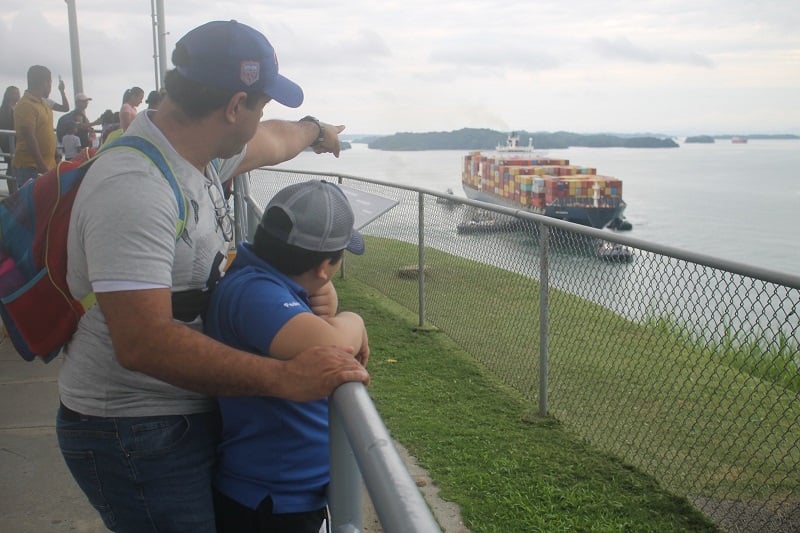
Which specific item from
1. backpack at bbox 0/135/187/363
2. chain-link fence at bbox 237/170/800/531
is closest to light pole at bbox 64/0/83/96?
chain-link fence at bbox 237/170/800/531

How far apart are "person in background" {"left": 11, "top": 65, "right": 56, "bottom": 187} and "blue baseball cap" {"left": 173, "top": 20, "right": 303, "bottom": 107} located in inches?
266

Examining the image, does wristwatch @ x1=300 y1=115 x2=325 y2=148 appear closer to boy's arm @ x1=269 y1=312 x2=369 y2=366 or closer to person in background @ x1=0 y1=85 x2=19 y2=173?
boy's arm @ x1=269 y1=312 x2=369 y2=366

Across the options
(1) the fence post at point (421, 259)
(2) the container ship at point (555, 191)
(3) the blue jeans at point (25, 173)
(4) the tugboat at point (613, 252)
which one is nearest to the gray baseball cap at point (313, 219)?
(4) the tugboat at point (613, 252)

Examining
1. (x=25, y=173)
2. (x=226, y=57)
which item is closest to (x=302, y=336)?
(x=226, y=57)

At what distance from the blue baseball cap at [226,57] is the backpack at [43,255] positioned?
20 cm

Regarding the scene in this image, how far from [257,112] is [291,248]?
334 mm

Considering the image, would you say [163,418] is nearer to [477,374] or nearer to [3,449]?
[3,449]

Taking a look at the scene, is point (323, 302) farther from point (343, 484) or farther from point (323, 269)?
point (343, 484)

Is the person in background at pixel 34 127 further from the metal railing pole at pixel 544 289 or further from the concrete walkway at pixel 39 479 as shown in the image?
the metal railing pole at pixel 544 289

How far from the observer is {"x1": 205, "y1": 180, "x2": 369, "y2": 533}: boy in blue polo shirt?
1725 millimetres

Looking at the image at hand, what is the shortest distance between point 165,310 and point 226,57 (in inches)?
22.7

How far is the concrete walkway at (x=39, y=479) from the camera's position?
3.43 m

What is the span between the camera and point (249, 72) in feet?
5.65

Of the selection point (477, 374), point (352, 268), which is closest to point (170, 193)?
point (477, 374)
